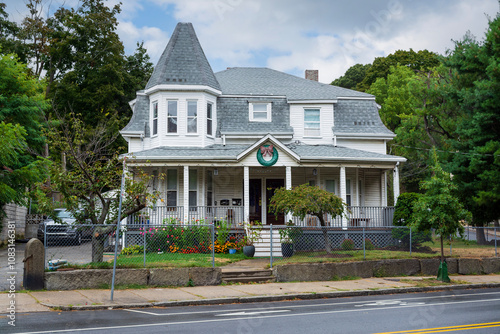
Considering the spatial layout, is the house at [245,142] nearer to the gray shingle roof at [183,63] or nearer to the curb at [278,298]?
the gray shingle roof at [183,63]

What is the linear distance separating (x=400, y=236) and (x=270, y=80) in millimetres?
13224

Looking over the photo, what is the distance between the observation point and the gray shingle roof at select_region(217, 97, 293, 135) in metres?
25.5

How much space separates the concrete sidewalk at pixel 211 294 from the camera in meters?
11.5

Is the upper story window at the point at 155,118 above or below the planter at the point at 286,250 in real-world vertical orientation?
above

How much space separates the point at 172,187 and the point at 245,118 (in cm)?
524

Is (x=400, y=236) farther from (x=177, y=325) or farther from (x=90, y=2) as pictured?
(x=90, y=2)

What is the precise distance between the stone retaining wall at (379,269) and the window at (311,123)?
10.2 meters

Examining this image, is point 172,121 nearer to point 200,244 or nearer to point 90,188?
point 200,244

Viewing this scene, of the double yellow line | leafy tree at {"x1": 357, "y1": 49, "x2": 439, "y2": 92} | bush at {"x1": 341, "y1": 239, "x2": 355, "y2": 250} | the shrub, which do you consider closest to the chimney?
bush at {"x1": 341, "y1": 239, "x2": 355, "y2": 250}

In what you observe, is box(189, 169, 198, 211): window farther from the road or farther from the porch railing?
the road

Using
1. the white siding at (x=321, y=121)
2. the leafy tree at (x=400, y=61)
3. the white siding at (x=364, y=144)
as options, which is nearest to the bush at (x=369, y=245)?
the white siding at (x=364, y=144)

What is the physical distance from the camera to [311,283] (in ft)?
51.0

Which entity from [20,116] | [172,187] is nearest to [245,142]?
[172,187]

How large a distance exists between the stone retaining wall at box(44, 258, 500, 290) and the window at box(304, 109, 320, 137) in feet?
33.5
